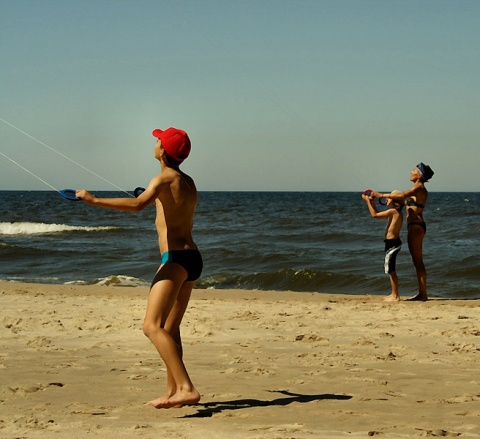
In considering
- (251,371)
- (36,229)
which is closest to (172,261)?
(251,371)

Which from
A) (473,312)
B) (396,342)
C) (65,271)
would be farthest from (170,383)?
(65,271)

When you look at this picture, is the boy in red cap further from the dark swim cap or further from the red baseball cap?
the dark swim cap

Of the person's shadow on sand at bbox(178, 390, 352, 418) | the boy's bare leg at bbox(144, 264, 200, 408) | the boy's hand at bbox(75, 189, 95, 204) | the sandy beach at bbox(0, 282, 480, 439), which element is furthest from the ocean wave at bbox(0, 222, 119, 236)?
the boy's hand at bbox(75, 189, 95, 204)

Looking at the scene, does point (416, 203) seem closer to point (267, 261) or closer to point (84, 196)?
point (84, 196)

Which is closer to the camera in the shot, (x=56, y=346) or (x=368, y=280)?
(x=56, y=346)

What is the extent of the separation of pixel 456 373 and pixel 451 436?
178cm

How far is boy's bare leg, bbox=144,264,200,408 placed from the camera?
4.80 m

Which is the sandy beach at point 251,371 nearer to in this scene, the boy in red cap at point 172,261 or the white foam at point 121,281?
the boy in red cap at point 172,261

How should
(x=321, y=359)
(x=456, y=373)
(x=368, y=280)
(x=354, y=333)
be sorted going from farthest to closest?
1. (x=368, y=280)
2. (x=354, y=333)
3. (x=321, y=359)
4. (x=456, y=373)

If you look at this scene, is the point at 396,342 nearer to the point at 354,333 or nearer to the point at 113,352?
the point at 354,333

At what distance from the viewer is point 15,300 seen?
10.3 m

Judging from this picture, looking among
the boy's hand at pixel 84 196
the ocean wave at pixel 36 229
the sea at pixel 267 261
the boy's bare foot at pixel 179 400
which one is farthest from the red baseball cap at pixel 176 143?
the ocean wave at pixel 36 229

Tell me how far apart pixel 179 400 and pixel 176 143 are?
1.51m

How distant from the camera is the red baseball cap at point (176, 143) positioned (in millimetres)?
4949
